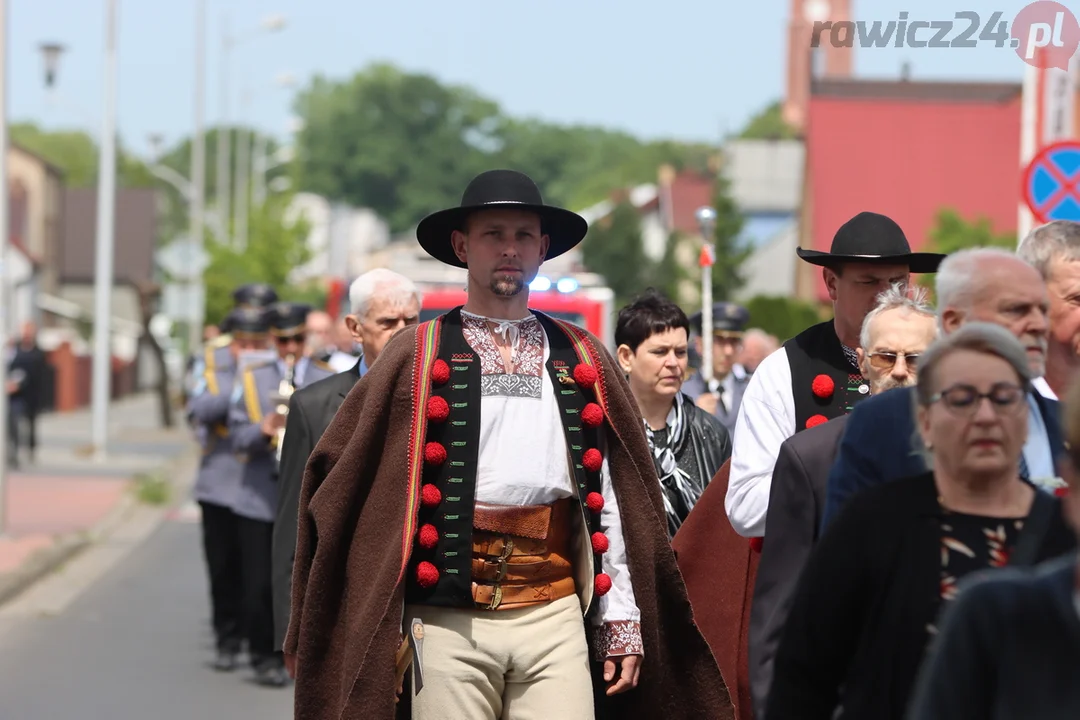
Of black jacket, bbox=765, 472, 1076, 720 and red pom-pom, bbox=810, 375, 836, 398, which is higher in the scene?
red pom-pom, bbox=810, 375, 836, 398

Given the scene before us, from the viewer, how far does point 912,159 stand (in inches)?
2063

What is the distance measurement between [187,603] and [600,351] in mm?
9305

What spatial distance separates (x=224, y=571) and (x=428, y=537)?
629cm

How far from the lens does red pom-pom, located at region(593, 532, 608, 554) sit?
524 centimetres

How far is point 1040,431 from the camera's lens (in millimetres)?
4035

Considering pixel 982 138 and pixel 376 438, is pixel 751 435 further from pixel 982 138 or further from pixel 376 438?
pixel 982 138

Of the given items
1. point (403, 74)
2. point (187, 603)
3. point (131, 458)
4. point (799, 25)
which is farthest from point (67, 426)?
point (403, 74)

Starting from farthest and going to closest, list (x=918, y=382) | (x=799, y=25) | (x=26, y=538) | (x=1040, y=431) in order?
(x=799, y=25)
(x=26, y=538)
(x=1040, y=431)
(x=918, y=382)

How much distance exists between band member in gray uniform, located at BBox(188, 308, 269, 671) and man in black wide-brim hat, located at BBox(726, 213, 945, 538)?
5608 millimetres

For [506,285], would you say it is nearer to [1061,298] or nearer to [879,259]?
[879,259]

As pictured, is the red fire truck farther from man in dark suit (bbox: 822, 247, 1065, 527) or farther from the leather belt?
man in dark suit (bbox: 822, 247, 1065, 527)

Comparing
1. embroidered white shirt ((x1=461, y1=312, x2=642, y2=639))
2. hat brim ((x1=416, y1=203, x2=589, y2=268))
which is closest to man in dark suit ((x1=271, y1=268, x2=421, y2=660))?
hat brim ((x1=416, y1=203, x2=589, y2=268))

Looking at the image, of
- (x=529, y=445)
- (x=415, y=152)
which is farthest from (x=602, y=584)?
(x=415, y=152)

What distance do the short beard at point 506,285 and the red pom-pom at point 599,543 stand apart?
672mm
